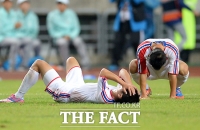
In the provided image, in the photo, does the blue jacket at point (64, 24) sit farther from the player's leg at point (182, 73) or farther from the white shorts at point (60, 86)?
the white shorts at point (60, 86)

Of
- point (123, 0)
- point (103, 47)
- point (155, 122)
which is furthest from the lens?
point (103, 47)

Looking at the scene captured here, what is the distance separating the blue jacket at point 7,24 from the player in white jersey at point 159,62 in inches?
452

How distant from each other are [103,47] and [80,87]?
1527 centimetres

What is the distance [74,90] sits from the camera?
36.4 ft

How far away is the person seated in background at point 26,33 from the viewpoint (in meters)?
23.6

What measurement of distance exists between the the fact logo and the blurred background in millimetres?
15240

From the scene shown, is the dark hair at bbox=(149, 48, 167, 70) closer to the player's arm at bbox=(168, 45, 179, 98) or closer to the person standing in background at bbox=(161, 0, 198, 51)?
the player's arm at bbox=(168, 45, 179, 98)

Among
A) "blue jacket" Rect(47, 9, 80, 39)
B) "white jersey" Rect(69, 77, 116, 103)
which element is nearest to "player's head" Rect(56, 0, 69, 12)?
"blue jacket" Rect(47, 9, 80, 39)

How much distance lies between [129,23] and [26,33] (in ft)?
11.3

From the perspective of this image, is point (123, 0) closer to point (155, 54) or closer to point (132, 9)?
point (132, 9)

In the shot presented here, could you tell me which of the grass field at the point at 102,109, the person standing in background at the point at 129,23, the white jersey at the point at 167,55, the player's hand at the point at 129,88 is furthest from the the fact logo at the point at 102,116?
the person standing in background at the point at 129,23

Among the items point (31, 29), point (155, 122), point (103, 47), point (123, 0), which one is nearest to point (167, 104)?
point (155, 122)

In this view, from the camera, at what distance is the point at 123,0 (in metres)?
22.6

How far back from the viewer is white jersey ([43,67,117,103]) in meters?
11.0
